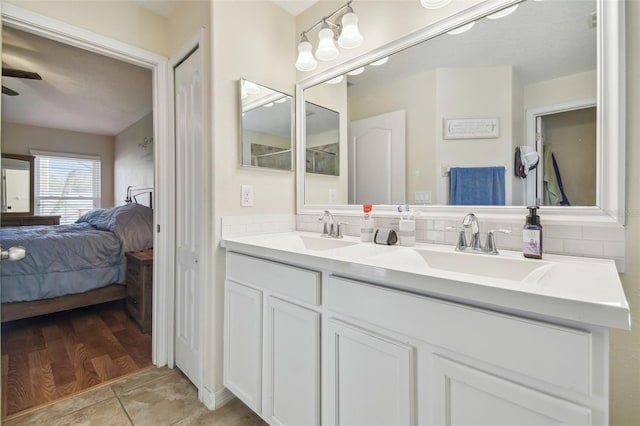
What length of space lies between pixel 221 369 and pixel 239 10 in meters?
1.94

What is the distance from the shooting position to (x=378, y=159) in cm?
159

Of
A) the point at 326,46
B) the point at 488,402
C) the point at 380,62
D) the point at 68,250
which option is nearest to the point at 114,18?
the point at 326,46

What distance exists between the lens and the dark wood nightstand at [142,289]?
2.46m

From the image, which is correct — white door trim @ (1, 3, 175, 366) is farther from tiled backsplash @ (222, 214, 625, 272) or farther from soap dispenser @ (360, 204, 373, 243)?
soap dispenser @ (360, 204, 373, 243)

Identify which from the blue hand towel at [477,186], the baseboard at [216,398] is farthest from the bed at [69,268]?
the blue hand towel at [477,186]

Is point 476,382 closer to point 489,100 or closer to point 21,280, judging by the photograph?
point 489,100

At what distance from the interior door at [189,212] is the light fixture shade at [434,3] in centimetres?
112

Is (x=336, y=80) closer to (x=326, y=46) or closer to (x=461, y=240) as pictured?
(x=326, y=46)

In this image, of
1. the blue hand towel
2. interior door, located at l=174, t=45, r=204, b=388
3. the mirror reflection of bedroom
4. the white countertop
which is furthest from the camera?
the mirror reflection of bedroom

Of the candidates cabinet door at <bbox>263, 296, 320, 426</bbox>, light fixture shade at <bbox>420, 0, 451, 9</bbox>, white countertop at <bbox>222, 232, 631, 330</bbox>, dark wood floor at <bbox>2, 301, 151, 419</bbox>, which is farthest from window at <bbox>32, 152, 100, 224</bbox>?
light fixture shade at <bbox>420, 0, 451, 9</bbox>

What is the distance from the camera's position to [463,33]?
1.23 meters

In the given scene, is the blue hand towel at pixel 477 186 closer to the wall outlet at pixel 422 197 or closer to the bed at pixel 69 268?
the wall outlet at pixel 422 197

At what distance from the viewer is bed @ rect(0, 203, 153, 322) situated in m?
2.41

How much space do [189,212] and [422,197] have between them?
131 centimetres
